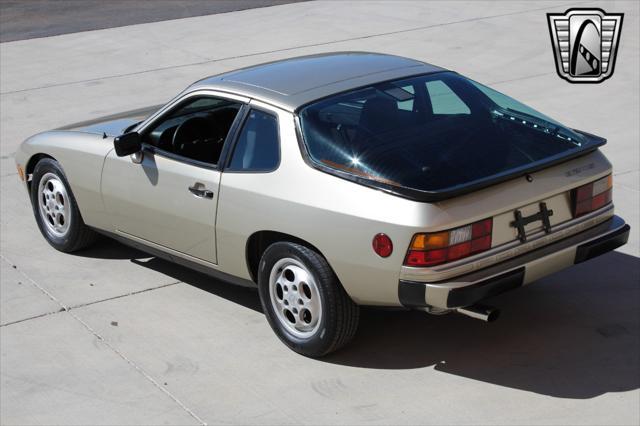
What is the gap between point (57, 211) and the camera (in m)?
7.81

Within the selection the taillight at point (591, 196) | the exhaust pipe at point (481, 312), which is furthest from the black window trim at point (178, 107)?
the taillight at point (591, 196)

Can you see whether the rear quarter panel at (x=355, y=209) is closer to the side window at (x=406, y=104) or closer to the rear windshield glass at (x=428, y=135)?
the rear windshield glass at (x=428, y=135)

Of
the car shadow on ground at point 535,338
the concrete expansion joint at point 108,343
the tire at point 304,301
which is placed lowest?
the car shadow on ground at point 535,338

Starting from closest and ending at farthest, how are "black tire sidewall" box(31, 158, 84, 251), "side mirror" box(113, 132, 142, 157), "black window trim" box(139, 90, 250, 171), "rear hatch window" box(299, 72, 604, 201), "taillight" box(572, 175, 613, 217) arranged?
"rear hatch window" box(299, 72, 604, 201)
"taillight" box(572, 175, 613, 217)
"black window trim" box(139, 90, 250, 171)
"side mirror" box(113, 132, 142, 157)
"black tire sidewall" box(31, 158, 84, 251)

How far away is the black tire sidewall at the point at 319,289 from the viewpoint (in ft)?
19.1

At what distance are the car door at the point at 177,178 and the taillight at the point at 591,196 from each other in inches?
78.4

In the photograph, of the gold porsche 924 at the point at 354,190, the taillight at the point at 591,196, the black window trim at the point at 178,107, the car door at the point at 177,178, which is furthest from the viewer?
the car door at the point at 177,178

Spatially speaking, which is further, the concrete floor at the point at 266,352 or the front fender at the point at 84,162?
the front fender at the point at 84,162

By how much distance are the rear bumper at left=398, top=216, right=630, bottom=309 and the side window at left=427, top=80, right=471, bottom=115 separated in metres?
1.01

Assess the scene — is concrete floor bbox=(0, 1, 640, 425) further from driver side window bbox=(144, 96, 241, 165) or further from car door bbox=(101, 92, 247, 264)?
driver side window bbox=(144, 96, 241, 165)

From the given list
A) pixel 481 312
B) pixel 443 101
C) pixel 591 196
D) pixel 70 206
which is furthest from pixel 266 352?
pixel 70 206

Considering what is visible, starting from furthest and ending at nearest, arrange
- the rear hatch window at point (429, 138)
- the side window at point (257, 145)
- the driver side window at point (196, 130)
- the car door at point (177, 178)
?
the driver side window at point (196, 130)
the car door at point (177, 178)
the side window at point (257, 145)
the rear hatch window at point (429, 138)

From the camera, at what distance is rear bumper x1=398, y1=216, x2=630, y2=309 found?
5.45 metres

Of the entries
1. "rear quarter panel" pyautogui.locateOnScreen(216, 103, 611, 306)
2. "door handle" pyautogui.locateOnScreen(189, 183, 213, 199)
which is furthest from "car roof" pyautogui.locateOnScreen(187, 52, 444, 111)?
"door handle" pyautogui.locateOnScreen(189, 183, 213, 199)
